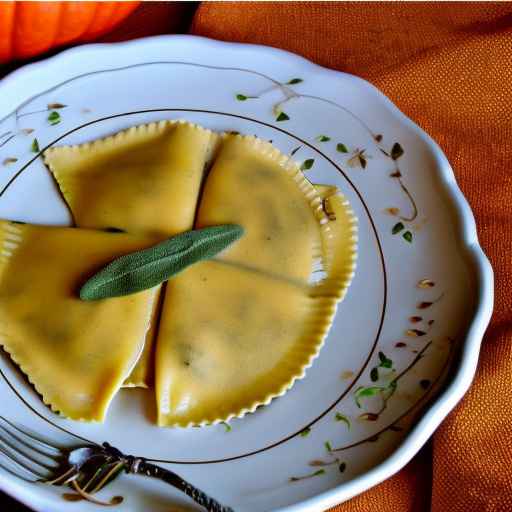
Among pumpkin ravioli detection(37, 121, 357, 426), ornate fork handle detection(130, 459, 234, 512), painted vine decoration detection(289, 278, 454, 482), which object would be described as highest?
pumpkin ravioli detection(37, 121, 357, 426)

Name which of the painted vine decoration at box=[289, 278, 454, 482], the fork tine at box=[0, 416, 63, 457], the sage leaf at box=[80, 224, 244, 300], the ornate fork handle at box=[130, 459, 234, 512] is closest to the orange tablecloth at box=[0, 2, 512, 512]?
the painted vine decoration at box=[289, 278, 454, 482]

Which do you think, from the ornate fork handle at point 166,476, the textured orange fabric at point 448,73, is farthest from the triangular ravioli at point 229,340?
the textured orange fabric at point 448,73

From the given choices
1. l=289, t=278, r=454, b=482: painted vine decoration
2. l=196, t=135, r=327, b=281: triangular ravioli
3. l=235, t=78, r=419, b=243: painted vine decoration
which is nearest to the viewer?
l=289, t=278, r=454, b=482: painted vine decoration

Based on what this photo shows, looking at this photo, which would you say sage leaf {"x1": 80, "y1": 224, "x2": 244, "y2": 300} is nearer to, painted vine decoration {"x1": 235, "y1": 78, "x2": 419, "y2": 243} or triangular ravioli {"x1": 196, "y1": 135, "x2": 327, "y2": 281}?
triangular ravioli {"x1": 196, "y1": 135, "x2": 327, "y2": 281}

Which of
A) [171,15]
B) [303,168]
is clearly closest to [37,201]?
[303,168]

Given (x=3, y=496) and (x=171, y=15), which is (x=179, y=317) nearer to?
(x=3, y=496)

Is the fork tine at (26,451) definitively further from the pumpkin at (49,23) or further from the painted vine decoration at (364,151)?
the pumpkin at (49,23)
